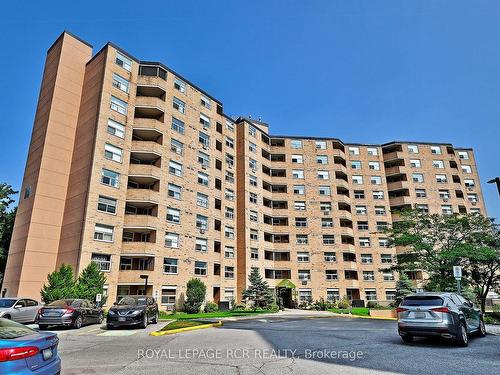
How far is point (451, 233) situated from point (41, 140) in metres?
38.0

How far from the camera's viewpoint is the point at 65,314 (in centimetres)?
1734

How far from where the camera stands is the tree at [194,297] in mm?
33969

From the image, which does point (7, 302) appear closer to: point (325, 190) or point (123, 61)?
point (123, 61)

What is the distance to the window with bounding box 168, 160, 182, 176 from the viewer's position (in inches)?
1495

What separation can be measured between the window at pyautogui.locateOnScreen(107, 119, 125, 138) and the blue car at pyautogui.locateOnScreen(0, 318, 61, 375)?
98.5 ft

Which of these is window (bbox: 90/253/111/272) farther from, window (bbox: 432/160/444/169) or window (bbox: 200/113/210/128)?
window (bbox: 432/160/444/169)

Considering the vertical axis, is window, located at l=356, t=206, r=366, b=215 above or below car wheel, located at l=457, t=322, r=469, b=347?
above

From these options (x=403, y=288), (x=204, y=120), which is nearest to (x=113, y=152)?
(x=204, y=120)

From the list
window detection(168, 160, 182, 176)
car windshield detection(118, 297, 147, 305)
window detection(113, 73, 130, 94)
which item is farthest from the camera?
window detection(168, 160, 182, 176)

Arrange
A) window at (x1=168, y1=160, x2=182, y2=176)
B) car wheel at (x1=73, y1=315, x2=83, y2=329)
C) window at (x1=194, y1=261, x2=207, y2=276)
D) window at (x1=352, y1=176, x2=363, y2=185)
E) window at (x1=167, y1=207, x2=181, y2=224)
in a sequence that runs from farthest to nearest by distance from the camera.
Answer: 1. window at (x1=352, y1=176, x2=363, y2=185)
2. window at (x1=194, y1=261, x2=207, y2=276)
3. window at (x1=168, y1=160, x2=182, y2=176)
4. window at (x1=167, y1=207, x2=181, y2=224)
5. car wheel at (x1=73, y1=315, x2=83, y2=329)

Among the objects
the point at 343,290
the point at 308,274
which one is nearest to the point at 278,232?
the point at 308,274

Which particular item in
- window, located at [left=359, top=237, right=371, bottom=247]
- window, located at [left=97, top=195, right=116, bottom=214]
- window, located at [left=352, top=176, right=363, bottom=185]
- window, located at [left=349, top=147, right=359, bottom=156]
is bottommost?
window, located at [left=359, top=237, right=371, bottom=247]

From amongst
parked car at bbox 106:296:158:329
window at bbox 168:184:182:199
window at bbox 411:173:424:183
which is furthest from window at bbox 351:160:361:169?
parked car at bbox 106:296:158:329

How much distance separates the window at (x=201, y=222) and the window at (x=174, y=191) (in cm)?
357
